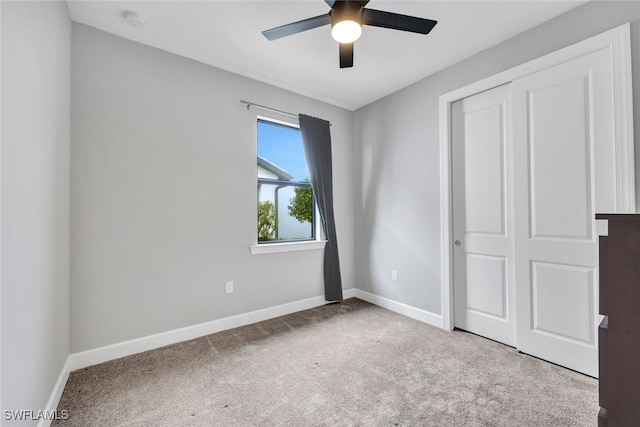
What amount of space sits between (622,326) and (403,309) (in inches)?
101

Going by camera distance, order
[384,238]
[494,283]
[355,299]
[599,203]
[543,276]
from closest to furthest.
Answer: [599,203], [543,276], [494,283], [384,238], [355,299]

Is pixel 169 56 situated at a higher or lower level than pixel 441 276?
higher

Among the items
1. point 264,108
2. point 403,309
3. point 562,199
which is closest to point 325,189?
point 264,108

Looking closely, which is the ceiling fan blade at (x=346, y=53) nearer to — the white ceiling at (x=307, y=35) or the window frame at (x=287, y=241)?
the white ceiling at (x=307, y=35)

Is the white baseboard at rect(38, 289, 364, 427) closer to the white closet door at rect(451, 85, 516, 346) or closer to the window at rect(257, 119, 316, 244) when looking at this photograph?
the window at rect(257, 119, 316, 244)

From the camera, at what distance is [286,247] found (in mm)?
3236

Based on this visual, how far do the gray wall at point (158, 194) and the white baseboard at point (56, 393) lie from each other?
0.60ft

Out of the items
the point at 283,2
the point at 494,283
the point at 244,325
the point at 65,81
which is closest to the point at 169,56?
the point at 65,81

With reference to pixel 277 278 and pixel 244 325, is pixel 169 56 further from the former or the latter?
pixel 244 325

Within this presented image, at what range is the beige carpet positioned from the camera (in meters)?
1.61

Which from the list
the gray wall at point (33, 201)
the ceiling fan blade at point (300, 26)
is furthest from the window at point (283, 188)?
the gray wall at point (33, 201)

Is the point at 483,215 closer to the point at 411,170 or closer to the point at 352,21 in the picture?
the point at 411,170

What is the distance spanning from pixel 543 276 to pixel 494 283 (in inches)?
15.9

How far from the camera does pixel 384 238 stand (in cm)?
352
